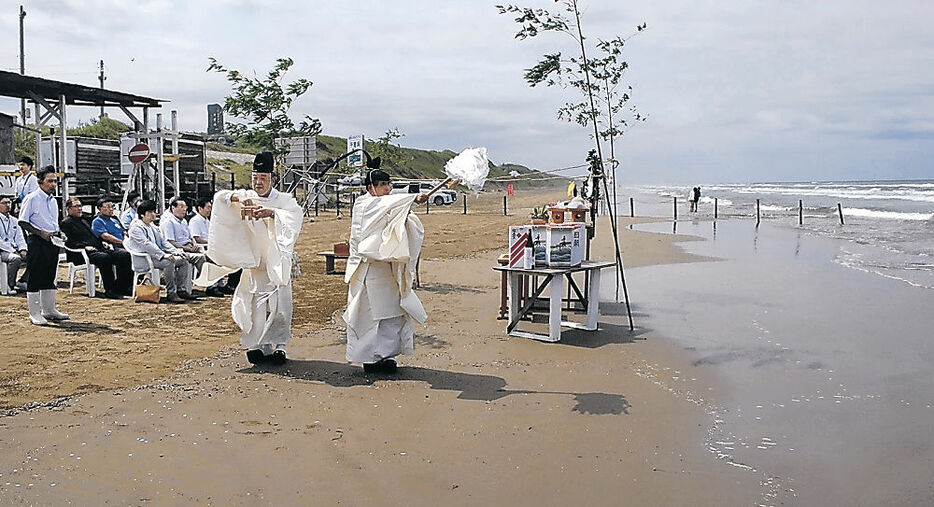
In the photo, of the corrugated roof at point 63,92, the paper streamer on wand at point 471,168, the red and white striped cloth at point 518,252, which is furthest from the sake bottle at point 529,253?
the corrugated roof at point 63,92

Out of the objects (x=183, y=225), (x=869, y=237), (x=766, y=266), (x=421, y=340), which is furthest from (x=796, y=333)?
(x=869, y=237)

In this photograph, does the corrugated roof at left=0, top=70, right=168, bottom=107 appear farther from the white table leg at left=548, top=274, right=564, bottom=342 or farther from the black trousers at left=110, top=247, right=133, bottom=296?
the white table leg at left=548, top=274, right=564, bottom=342

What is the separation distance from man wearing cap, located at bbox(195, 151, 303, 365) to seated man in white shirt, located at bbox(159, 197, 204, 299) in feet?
15.6

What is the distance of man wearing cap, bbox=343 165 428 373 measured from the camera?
24.0 feet

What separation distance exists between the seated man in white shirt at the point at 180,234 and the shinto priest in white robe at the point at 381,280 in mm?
5519

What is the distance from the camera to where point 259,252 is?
770 centimetres

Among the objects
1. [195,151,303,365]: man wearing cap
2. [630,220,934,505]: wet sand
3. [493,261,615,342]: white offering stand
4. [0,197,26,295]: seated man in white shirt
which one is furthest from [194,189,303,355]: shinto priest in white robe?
[0,197,26,295]: seated man in white shirt

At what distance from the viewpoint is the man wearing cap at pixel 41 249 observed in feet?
30.8

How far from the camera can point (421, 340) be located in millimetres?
9156

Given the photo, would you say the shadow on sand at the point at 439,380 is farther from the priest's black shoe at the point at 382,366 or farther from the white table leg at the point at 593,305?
the white table leg at the point at 593,305

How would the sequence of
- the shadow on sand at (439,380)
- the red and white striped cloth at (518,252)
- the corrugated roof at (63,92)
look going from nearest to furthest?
the shadow on sand at (439,380) → the red and white striped cloth at (518,252) → the corrugated roof at (63,92)

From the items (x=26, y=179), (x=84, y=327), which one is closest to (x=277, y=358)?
(x=84, y=327)

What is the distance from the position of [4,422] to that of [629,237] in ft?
67.3

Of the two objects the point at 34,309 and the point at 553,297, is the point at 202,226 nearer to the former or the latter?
the point at 34,309
